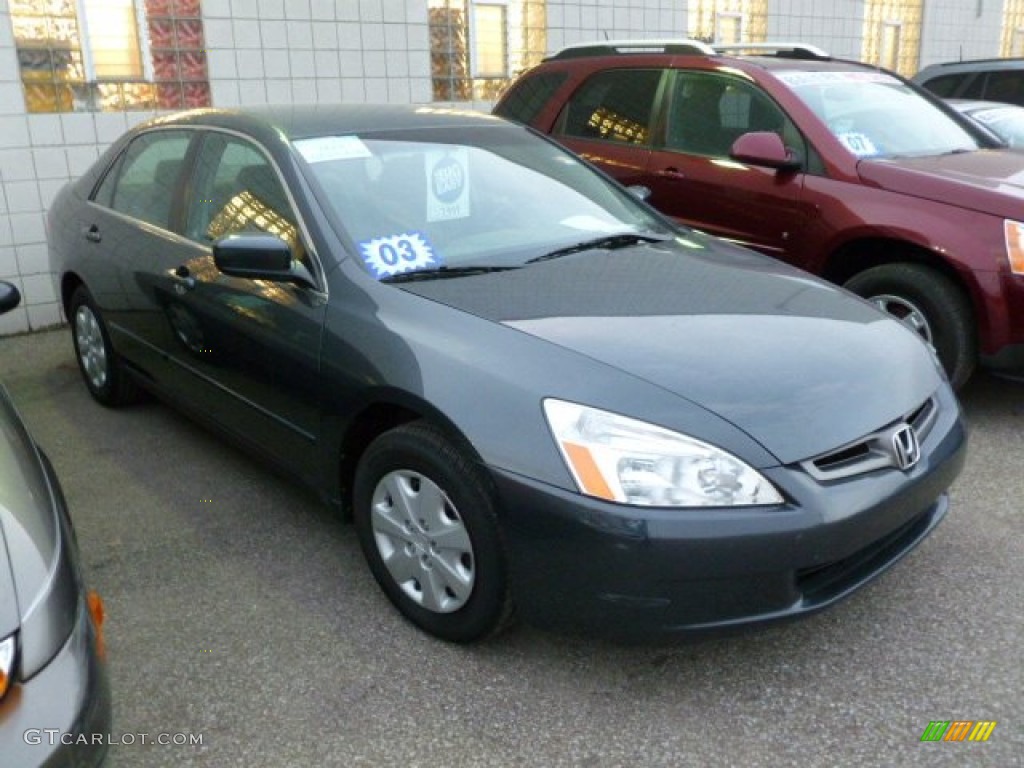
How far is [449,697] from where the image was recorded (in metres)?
2.53

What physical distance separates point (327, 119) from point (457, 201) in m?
0.64

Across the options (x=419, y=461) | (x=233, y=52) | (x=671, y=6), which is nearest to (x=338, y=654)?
(x=419, y=461)

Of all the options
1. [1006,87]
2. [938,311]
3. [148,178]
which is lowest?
[938,311]

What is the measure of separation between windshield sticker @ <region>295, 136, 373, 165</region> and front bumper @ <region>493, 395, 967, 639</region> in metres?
1.48

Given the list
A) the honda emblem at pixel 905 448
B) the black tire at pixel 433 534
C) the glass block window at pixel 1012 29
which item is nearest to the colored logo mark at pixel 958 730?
the honda emblem at pixel 905 448

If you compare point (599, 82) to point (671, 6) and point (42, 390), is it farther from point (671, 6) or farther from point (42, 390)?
point (671, 6)

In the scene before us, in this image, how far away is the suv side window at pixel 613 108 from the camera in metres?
5.52

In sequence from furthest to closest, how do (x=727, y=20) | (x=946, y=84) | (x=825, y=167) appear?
1. (x=727, y=20)
2. (x=946, y=84)
3. (x=825, y=167)

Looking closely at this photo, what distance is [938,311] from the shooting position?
4293mm

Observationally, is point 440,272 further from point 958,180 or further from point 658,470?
point 958,180

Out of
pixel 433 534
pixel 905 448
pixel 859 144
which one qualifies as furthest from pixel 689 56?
pixel 433 534

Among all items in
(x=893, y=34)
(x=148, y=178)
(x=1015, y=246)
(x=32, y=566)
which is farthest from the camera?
(x=893, y=34)

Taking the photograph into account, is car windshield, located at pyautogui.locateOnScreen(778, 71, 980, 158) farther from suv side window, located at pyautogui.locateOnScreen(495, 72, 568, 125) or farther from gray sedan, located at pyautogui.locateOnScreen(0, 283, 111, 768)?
gray sedan, located at pyautogui.locateOnScreen(0, 283, 111, 768)

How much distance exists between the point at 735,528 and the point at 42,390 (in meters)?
4.29
